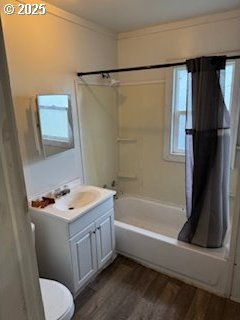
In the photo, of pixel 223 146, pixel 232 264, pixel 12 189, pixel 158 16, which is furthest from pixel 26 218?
pixel 158 16

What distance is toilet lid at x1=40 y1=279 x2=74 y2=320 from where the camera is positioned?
133 cm

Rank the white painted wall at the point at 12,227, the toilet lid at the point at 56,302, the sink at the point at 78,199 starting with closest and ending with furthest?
the white painted wall at the point at 12,227
the toilet lid at the point at 56,302
the sink at the point at 78,199

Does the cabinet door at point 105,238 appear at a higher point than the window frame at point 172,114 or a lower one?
lower

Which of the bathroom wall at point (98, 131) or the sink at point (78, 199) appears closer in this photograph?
the sink at point (78, 199)

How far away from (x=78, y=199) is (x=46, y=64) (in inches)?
50.3


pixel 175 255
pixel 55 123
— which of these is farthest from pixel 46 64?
pixel 175 255

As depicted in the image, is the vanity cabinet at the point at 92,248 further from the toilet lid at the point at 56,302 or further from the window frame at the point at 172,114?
the window frame at the point at 172,114

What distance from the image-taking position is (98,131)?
275 centimetres

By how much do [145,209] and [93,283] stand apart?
3.94ft

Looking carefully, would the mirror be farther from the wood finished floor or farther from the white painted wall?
the white painted wall

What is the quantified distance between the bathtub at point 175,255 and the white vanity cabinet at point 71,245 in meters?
0.36

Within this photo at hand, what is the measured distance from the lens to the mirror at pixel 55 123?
6.41 ft

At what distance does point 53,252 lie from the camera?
1887 mm

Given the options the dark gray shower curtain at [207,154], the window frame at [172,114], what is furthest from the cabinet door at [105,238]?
the window frame at [172,114]
